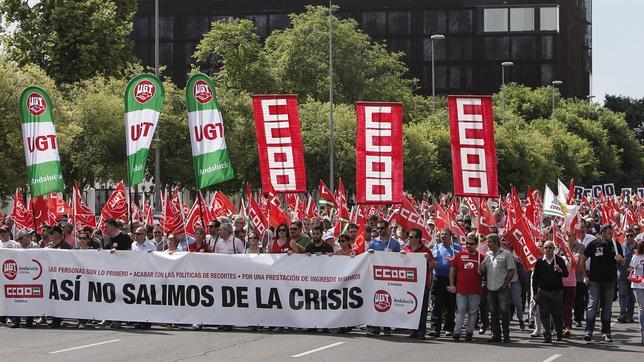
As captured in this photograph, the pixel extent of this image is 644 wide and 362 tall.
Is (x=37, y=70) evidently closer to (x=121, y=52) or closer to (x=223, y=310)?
(x=121, y=52)

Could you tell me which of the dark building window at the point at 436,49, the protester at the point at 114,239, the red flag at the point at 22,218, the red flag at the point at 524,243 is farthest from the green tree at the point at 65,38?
the dark building window at the point at 436,49

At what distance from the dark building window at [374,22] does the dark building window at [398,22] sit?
0.52 metres

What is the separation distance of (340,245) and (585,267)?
11.4ft

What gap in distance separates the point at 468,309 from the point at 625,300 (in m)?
5.12

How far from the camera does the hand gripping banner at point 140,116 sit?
2211 centimetres

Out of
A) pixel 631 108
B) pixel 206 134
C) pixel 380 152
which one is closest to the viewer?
pixel 380 152

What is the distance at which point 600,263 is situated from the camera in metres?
18.9

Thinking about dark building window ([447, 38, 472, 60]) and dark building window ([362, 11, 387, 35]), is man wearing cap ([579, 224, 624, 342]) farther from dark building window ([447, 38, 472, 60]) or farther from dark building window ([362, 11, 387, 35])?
dark building window ([447, 38, 472, 60])

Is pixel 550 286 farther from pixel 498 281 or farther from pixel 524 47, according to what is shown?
pixel 524 47

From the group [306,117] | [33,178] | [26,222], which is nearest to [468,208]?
[26,222]

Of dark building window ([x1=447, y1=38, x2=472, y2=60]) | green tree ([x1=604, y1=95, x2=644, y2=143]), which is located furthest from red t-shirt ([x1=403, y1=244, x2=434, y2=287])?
green tree ([x1=604, y1=95, x2=644, y2=143])

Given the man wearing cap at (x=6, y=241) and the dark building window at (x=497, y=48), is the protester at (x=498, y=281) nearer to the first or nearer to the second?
the man wearing cap at (x=6, y=241)

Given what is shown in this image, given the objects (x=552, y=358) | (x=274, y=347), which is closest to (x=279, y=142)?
(x=274, y=347)

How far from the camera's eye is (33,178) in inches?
910
